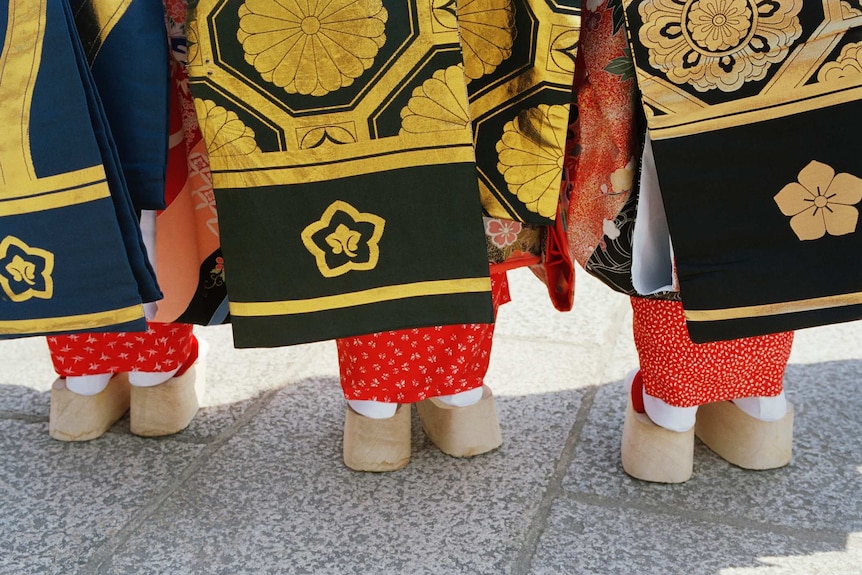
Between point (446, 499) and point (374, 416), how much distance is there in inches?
7.1

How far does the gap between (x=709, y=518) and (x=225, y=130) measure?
35.2 inches

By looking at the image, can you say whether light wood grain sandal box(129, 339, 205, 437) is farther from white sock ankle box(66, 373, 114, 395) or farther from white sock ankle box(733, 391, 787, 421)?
white sock ankle box(733, 391, 787, 421)

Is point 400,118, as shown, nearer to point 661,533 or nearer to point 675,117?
point 675,117

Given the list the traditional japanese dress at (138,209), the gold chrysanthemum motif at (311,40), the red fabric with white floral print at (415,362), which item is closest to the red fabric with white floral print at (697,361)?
the red fabric with white floral print at (415,362)

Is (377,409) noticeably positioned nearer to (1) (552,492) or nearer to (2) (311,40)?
(1) (552,492)

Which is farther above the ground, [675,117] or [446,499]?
[675,117]

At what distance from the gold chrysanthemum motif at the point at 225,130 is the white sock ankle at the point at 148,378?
604 mm

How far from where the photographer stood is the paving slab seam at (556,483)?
1149 millimetres

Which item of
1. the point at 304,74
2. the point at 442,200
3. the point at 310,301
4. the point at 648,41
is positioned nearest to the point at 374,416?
the point at 310,301

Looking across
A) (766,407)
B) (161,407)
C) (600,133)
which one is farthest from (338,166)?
(766,407)

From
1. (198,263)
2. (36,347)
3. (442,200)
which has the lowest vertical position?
(36,347)

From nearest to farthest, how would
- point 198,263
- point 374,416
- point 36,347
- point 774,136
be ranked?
point 774,136 < point 198,263 < point 374,416 < point 36,347

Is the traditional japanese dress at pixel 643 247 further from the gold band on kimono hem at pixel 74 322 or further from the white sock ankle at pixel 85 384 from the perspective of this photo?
the white sock ankle at pixel 85 384

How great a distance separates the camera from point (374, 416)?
1351 millimetres
